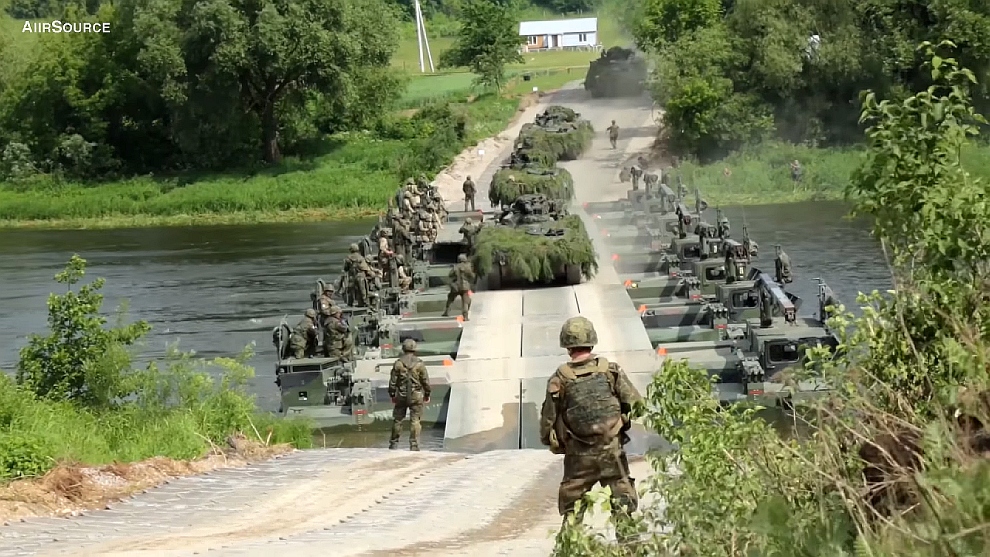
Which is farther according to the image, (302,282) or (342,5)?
(342,5)

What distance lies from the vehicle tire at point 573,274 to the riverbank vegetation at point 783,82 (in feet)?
80.3

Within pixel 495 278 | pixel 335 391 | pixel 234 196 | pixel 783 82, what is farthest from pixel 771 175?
pixel 335 391

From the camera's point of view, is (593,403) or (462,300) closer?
(593,403)

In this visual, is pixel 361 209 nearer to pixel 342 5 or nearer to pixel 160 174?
pixel 342 5

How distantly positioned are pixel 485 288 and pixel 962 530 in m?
23.3

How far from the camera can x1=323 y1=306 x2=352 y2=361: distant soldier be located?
68.6 ft

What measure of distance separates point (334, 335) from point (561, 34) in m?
80.3

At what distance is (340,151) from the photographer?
6391 centimetres

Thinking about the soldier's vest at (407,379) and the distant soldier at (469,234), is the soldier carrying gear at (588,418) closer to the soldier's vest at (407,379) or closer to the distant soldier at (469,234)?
the soldier's vest at (407,379)

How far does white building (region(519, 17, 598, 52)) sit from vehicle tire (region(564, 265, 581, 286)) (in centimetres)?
7102

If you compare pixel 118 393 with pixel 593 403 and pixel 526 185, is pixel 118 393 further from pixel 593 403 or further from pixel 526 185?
pixel 526 185

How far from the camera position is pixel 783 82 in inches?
2125

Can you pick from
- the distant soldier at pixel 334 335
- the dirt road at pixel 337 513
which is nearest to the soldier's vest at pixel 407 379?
the dirt road at pixel 337 513

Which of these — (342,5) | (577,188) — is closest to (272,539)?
(577,188)
